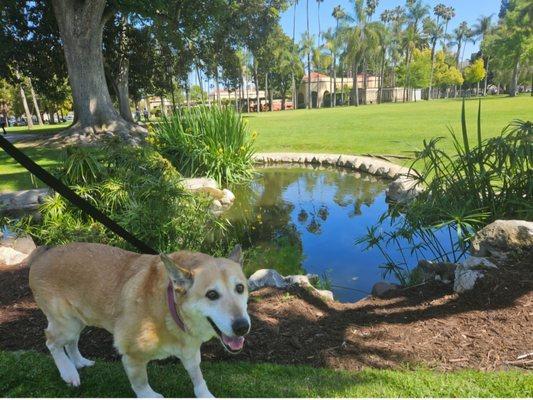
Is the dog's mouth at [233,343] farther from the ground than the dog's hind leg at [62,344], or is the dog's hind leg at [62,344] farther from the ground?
the dog's mouth at [233,343]

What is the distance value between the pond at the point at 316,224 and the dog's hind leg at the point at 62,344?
141 inches

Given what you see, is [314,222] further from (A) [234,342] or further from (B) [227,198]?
(A) [234,342]

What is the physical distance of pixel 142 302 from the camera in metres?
2.55

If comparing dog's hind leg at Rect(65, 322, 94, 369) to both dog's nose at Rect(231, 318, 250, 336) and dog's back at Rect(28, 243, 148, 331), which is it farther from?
dog's nose at Rect(231, 318, 250, 336)

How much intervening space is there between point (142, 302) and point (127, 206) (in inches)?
163

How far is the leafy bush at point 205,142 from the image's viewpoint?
1123 cm

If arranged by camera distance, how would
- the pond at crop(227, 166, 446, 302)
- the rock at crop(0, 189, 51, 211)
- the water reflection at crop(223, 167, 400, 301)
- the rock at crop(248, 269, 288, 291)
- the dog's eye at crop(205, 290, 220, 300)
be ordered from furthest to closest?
1. the rock at crop(0, 189, 51, 211)
2. the water reflection at crop(223, 167, 400, 301)
3. the pond at crop(227, 166, 446, 302)
4. the rock at crop(248, 269, 288, 291)
5. the dog's eye at crop(205, 290, 220, 300)

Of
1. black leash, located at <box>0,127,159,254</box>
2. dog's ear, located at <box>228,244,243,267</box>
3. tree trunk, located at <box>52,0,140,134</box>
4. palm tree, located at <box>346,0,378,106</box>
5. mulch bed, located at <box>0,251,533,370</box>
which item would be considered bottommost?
mulch bed, located at <box>0,251,533,370</box>

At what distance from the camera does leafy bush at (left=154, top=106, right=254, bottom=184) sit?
1123 cm

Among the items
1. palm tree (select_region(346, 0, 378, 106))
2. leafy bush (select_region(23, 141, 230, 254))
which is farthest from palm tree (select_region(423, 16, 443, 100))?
leafy bush (select_region(23, 141, 230, 254))

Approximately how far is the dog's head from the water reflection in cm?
362

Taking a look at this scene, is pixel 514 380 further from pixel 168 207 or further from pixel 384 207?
pixel 384 207

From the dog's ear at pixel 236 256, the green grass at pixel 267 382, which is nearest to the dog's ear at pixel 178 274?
the dog's ear at pixel 236 256

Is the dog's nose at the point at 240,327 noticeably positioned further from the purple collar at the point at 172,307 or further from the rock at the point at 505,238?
the rock at the point at 505,238
